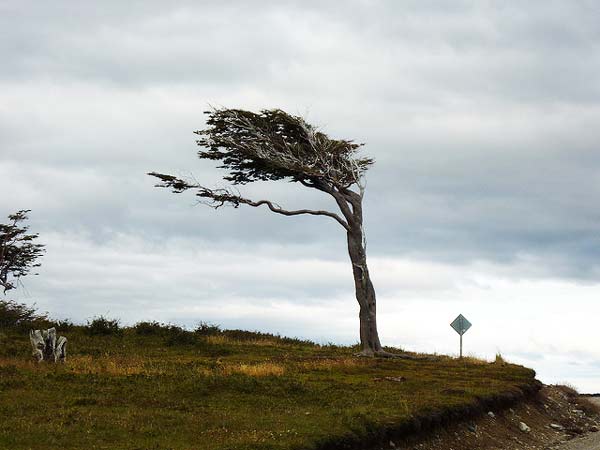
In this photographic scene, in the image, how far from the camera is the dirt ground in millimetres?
24300

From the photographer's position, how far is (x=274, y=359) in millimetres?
37625

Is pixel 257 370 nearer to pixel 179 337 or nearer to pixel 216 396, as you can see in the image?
pixel 216 396

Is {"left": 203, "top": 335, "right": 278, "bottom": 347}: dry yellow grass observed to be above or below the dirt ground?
above

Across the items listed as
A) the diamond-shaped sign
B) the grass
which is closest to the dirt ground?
the grass

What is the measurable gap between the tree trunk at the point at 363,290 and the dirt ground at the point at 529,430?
1045 centimetres

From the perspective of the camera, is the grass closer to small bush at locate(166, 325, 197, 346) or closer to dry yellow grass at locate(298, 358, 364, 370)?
dry yellow grass at locate(298, 358, 364, 370)

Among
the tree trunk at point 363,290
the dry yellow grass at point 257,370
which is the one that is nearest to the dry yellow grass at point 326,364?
the dry yellow grass at point 257,370

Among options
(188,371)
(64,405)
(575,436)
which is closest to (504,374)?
(575,436)

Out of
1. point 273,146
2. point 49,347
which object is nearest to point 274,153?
point 273,146

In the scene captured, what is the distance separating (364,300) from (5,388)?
952 inches

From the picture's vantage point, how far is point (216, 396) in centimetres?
2475

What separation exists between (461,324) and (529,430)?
15.4 metres

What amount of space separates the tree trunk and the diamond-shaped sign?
14.5 ft

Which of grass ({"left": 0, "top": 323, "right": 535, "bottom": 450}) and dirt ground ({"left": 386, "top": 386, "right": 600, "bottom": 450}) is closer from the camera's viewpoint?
grass ({"left": 0, "top": 323, "right": 535, "bottom": 450})
